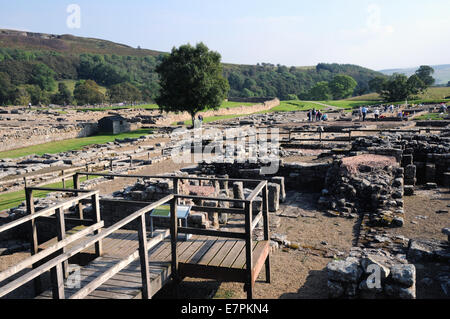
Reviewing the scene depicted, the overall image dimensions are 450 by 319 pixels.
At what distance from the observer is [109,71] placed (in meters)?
109

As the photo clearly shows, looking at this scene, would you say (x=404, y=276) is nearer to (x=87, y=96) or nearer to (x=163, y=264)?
(x=163, y=264)

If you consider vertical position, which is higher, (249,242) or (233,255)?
(249,242)

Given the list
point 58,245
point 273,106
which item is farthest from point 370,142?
point 273,106

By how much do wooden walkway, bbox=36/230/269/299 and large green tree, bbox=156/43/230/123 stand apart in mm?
27989

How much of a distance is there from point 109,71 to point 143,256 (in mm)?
→ 113620

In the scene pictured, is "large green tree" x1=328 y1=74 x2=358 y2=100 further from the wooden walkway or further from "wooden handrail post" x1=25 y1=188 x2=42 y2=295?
"wooden handrail post" x1=25 y1=188 x2=42 y2=295

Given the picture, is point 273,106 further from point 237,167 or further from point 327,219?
point 327,219

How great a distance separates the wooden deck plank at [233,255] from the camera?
18.2 ft

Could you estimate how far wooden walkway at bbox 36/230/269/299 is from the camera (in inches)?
190

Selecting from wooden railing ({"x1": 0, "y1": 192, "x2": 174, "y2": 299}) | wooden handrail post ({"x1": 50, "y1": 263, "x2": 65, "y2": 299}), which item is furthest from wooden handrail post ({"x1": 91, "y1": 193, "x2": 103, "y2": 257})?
wooden handrail post ({"x1": 50, "y1": 263, "x2": 65, "y2": 299})

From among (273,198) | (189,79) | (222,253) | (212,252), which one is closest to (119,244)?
(212,252)
